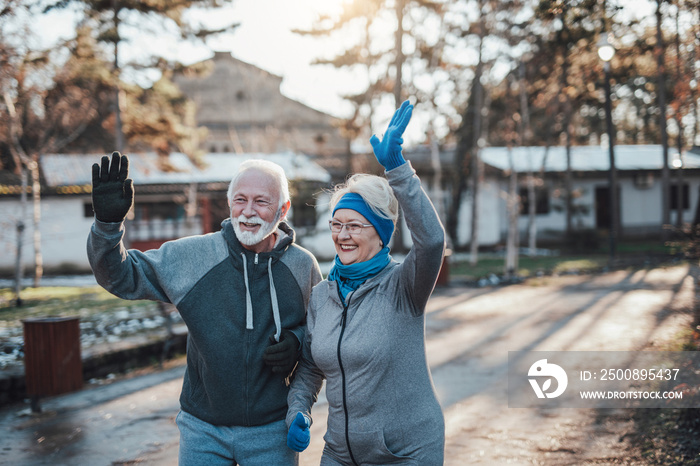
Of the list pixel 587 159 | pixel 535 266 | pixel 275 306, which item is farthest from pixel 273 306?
pixel 587 159

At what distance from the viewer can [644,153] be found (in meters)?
36.2

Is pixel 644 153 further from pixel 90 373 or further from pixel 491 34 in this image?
pixel 90 373

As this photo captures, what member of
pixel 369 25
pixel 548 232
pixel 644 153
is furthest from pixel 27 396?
pixel 644 153

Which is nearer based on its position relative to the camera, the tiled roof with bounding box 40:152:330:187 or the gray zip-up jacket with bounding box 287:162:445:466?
the gray zip-up jacket with bounding box 287:162:445:466

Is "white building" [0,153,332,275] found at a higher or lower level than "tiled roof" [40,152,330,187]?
lower

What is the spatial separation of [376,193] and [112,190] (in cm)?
115

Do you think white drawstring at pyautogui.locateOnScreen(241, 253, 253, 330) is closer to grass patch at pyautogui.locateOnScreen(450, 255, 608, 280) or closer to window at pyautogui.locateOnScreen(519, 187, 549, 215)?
grass patch at pyautogui.locateOnScreen(450, 255, 608, 280)

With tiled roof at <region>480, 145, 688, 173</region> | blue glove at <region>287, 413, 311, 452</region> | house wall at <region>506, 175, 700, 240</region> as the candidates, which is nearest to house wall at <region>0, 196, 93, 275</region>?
tiled roof at <region>480, 145, 688, 173</region>

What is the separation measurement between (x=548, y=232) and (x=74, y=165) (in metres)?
22.2

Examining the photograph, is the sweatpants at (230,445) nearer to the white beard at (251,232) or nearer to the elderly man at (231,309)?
the elderly man at (231,309)

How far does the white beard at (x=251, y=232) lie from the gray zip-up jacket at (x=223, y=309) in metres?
0.07

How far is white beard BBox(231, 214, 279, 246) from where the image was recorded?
2.91m

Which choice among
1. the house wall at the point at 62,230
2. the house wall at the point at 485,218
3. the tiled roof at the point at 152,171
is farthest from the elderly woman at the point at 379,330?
the house wall at the point at 485,218

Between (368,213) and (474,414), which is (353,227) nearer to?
(368,213)
